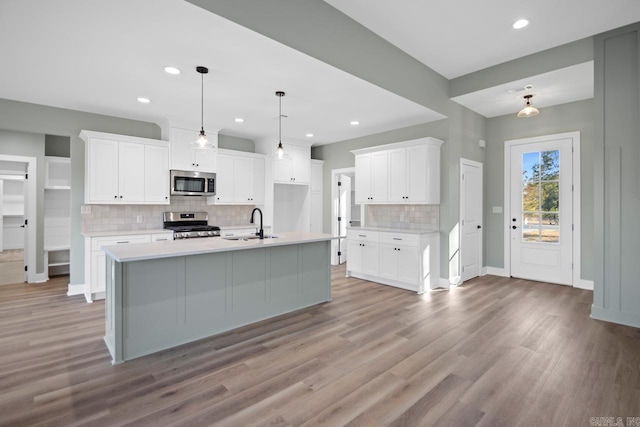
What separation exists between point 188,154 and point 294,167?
208cm

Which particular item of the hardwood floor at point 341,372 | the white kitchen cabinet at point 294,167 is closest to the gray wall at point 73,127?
the hardwood floor at point 341,372

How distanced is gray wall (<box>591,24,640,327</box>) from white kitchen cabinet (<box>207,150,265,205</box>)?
5.06 m

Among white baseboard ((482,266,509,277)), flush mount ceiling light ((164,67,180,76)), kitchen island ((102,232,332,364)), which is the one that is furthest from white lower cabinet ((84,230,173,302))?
white baseboard ((482,266,509,277))

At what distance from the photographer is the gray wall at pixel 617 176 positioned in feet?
11.1

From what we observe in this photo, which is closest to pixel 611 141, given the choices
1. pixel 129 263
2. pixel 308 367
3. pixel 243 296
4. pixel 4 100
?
pixel 308 367

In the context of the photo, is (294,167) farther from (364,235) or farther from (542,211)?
(542,211)

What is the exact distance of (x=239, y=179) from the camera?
19.7 ft

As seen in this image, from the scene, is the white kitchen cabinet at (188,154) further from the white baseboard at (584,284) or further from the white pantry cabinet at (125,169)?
the white baseboard at (584,284)

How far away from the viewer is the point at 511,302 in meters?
4.27

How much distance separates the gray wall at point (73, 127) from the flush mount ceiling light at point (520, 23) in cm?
533

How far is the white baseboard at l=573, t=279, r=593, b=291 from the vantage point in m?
4.87

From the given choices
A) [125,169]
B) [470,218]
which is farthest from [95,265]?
[470,218]

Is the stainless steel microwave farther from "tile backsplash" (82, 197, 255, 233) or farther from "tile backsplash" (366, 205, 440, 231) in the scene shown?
"tile backsplash" (366, 205, 440, 231)

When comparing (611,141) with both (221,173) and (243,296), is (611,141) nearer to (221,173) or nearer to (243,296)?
(243,296)
